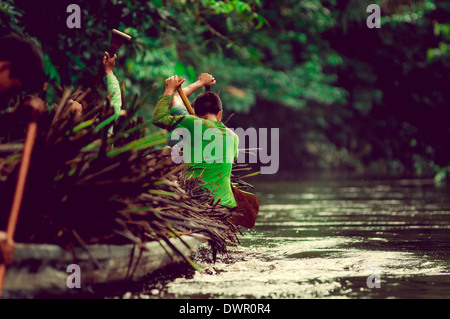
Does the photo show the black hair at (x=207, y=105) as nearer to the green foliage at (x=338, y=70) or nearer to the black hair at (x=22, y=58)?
the black hair at (x=22, y=58)

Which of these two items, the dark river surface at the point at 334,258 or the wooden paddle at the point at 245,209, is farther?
the wooden paddle at the point at 245,209

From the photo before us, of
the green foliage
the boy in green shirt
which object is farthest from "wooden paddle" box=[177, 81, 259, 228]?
the green foliage

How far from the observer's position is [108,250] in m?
4.86

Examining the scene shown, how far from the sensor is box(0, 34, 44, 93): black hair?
480 cm

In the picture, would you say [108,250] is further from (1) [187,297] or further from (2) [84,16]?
(2) [84,16]

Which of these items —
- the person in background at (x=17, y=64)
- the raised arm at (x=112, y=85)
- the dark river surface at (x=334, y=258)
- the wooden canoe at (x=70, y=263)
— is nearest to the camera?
the wooden canoe at (x=70, y=263)

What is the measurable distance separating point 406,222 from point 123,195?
569 cm

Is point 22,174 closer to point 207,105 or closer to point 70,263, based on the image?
point 70,263

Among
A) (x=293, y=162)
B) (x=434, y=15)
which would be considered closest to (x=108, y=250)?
(x=434, y=15)

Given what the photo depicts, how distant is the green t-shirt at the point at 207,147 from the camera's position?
6.86 metres

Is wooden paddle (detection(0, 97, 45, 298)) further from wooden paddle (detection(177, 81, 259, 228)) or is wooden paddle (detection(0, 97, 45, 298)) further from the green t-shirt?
wooden paddle (detection(177, 81, 259, 228))

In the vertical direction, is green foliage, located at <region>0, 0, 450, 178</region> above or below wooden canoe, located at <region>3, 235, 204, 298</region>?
above

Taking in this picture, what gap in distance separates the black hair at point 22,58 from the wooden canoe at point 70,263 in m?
1.08

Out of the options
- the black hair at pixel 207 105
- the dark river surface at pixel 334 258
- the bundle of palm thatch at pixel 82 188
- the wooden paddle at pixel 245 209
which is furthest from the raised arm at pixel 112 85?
the dark river surface at pixel 334 258
